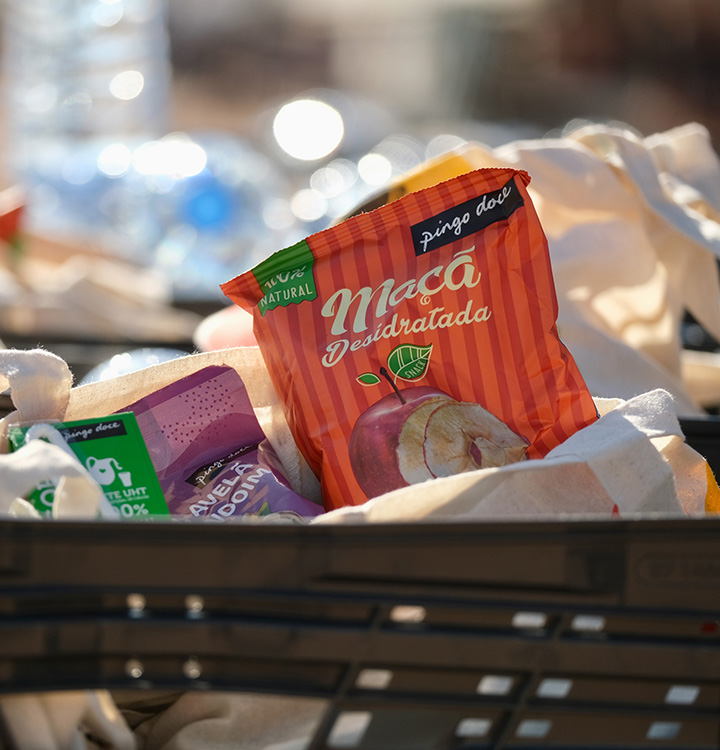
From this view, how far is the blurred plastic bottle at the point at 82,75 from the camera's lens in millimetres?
4355

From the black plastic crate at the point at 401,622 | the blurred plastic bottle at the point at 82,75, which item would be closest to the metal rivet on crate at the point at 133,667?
the black plastic crate at the point at 401,622

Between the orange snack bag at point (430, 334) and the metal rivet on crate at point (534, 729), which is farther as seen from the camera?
the orange snack bag at point (430, 334)

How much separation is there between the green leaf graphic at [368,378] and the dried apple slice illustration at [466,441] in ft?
0.18

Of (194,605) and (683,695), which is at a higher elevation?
(194,605)

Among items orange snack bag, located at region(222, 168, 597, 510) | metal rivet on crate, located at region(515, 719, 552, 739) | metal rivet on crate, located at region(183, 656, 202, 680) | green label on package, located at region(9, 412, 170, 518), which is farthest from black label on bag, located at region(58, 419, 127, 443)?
metal rivet on crate, located at region(515, 719, 552, 739)

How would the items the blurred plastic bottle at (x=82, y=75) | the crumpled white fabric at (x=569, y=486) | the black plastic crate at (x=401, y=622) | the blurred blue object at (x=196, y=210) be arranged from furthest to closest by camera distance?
the blurred plastic bottle at (x=82, y=75), the blurred blue object at (x=196, y=210), the crumpled white fabric at (x=569, y=486), the black plastic crate at (x=401, y=622)

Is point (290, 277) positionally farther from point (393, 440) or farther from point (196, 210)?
point (196, 210)

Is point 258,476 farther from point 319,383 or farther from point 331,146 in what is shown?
point 331,146

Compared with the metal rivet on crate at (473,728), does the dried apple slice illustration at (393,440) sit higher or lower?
higher

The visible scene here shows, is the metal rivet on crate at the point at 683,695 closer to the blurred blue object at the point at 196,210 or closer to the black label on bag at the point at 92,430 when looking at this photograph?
the black label on bag at the point at 92,430

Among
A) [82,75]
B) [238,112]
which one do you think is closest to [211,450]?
[82,75]

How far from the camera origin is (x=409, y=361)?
0.73 metres

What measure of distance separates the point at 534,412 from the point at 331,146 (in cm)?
324

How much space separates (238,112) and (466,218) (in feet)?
19.9
